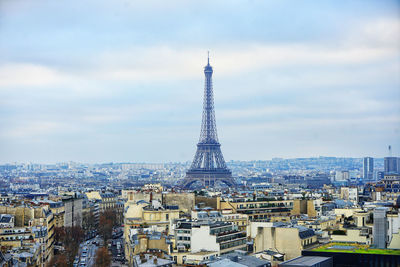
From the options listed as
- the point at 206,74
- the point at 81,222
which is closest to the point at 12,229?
the point at 81,222

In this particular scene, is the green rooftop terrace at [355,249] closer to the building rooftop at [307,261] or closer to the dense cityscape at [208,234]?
the dense cityscape at [208,234]

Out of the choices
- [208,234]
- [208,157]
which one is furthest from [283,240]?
[208,157]

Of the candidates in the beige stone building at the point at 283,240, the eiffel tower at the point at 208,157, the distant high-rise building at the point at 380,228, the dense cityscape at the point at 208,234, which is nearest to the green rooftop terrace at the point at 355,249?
the dense cityscape at the point at 208,234

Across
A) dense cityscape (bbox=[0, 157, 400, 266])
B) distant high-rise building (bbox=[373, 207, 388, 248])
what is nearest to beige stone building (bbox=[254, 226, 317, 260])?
dense cityscape (bbox=[0, 157, 400, 266])

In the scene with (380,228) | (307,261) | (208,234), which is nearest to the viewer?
(307,261)

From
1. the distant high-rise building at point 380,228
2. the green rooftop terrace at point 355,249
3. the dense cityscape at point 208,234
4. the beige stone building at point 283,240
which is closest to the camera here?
the green rooftop terrace at point 355,249

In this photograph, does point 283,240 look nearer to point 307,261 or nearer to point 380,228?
point 380,228

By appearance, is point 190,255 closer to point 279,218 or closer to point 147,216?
point 147,216

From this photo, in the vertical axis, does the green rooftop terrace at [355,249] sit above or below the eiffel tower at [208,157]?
below

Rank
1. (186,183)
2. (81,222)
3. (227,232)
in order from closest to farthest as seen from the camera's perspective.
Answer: (227,232) < (81,222) < (186,183)
